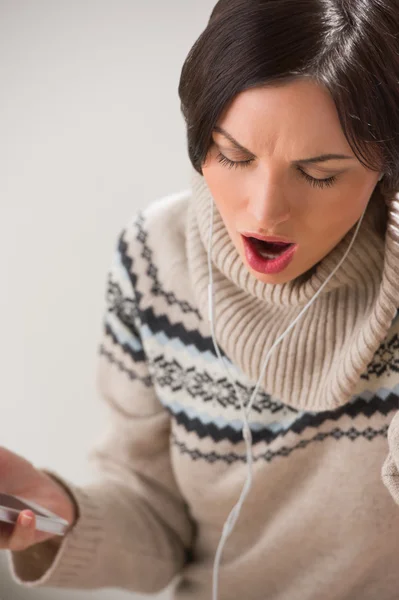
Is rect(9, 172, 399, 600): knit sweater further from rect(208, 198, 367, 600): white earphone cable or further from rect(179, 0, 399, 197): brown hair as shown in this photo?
rect(179, 0, 399, 197): brown hair

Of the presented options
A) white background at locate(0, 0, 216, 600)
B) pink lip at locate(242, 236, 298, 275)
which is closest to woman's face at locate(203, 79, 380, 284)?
pink lip at locate(242, 236, 298, 275)

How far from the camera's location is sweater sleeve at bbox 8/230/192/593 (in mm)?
908

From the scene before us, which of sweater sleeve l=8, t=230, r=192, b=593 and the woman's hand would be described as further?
sweater sleeve l=8, t=230, r=192, b=593

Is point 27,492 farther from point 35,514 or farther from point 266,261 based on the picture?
point 266,261

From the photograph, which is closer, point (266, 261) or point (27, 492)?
point (266, 261)

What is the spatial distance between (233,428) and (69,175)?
1.77 feet

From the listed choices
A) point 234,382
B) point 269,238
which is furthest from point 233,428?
point 269,238

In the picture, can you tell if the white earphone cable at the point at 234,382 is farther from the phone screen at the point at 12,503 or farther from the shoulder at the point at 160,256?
the phone screen at the point at 12,503

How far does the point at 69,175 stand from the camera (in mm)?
1242

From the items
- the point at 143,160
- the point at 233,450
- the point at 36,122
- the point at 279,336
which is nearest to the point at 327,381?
the point at 279,336

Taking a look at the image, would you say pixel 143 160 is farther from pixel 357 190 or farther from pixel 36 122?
pixel 357 190

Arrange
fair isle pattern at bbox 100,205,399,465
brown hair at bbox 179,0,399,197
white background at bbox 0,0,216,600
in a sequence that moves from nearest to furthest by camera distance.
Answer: brown hair at bbox 179,0,399,197, fair isle pattern at bbox 100,205,399,465, white background at bbox 0,0,216,600

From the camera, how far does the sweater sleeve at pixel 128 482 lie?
0.91m

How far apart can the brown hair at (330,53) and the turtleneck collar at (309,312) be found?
0.13 meters
